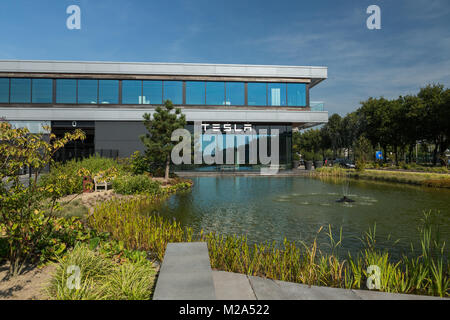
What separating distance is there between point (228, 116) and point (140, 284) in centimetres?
2637

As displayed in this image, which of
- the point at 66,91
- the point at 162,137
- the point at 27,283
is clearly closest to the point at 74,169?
the point at 162,137

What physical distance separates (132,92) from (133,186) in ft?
57.6

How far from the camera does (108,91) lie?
28.8 meters

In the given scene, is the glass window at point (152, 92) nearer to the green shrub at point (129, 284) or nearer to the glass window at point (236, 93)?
the glass window at point (236, 93)

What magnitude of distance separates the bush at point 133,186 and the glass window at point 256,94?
18.1m

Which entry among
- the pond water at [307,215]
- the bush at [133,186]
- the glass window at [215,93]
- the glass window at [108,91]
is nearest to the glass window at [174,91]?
the glass window at [215,93]

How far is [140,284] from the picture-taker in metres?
3.85

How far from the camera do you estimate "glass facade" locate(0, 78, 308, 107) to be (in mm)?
28391

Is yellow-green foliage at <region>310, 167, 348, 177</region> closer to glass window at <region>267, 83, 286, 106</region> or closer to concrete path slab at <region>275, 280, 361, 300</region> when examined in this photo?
glass window at <region>267, 83, 286, 106</region>

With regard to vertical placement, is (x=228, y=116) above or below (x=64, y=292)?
above

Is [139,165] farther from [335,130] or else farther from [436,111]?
[335,130]

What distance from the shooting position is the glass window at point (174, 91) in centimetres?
2923
